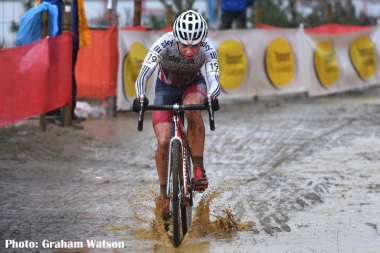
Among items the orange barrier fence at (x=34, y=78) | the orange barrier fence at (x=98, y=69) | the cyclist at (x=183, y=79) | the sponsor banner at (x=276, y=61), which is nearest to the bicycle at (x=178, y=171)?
the cyclist at (x=183, y=79)

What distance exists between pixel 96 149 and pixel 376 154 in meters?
3.92

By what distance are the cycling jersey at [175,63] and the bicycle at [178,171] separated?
41 centimetres

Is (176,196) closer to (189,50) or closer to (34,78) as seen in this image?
(189,50)

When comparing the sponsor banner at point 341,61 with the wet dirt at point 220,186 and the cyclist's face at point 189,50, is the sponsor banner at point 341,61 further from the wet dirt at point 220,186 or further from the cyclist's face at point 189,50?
the cyclist's face at point 189,50

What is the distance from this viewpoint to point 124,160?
1095 centimetres

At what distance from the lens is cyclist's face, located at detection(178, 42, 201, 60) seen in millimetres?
6730

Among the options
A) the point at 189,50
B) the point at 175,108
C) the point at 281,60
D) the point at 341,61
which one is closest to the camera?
the point at 175,108

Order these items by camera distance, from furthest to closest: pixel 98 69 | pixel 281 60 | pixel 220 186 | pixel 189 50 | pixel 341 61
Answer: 1. pixel 341 61
2. pixel 281 60
3. pixel 98 69
4. pixel 220 186
5. pixel 189 50

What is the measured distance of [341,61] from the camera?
19.1 metres

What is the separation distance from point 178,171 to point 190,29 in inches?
46.2

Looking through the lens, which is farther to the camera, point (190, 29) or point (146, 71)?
point (146, 71)

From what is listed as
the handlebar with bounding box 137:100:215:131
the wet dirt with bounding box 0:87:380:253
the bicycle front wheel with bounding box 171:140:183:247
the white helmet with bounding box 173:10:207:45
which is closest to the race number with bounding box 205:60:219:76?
the white helmet with bounding box 173:10:207:45

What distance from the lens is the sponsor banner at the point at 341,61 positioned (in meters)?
18.3

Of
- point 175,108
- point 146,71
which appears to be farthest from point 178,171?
point 146,71
